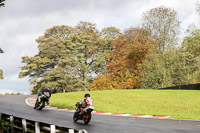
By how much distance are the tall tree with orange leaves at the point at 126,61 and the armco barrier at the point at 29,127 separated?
40862mm

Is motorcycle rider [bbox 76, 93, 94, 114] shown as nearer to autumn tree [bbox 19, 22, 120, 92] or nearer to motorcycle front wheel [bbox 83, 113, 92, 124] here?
motorcycle front wheel [bbox 83, 113, 92, 124]

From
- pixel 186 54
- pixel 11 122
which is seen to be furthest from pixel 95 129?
pixel 186 54

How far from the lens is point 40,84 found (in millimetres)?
53875

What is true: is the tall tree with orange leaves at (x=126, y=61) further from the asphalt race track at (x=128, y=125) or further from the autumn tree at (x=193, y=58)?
the asphalt race track at (x=128, y=125)

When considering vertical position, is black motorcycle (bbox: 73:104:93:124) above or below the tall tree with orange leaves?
below

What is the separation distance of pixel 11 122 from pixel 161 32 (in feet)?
132

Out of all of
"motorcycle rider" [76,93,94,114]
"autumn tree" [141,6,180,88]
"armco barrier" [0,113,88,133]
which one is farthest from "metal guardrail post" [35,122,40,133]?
"autumn tree" [141,6,180,88]

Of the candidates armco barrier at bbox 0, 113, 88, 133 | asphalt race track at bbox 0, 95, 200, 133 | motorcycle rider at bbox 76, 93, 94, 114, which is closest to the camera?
armco barrier at bbox 0, 113, 88, 133

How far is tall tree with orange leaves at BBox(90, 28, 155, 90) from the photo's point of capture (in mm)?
→ 50938

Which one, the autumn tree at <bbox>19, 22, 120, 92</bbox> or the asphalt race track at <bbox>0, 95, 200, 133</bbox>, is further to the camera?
the autumn tree at <bbox>19, 22, 120, 92</bbox>

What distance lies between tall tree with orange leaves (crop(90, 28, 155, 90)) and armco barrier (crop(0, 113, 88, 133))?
40.9 meters

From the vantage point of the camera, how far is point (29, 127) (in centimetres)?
902

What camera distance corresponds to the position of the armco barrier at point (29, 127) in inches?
282

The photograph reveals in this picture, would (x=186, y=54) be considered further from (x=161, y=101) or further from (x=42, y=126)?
(x=42, y=126)
